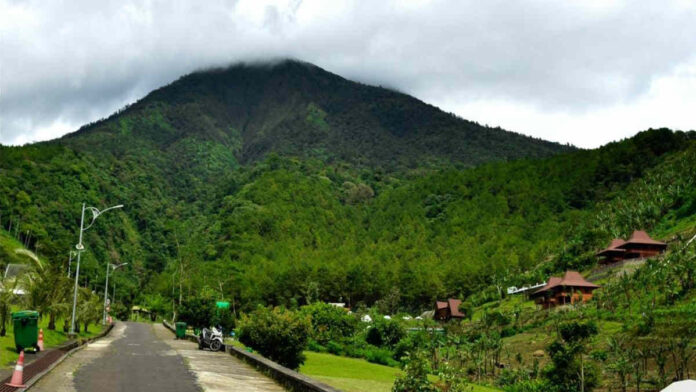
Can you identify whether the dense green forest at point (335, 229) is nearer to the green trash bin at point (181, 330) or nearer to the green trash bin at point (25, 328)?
the green trash bin at point (181, 330)

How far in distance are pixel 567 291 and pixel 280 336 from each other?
5876 cm

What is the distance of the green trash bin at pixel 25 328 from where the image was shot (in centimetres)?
2438

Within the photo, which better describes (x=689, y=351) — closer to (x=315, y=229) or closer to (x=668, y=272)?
(x=668, y=272)

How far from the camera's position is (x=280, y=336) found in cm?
3098

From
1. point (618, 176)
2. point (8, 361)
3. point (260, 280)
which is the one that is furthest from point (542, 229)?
point (8, 361)

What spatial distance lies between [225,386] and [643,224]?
109591mm

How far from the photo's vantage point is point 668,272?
68812 millimetres

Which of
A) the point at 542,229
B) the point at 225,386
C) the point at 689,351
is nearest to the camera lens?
the point at 225,386

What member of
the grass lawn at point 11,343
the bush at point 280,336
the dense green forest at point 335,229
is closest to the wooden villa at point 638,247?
the dense green forest at point 335,229

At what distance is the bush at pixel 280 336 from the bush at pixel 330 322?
39801mm

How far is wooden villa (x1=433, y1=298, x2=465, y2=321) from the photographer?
10031 cm

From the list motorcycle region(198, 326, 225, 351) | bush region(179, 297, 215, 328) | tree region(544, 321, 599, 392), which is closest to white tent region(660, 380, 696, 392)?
tree region(544, 321, 599, 392)

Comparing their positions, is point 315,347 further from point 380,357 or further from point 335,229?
point 335,229

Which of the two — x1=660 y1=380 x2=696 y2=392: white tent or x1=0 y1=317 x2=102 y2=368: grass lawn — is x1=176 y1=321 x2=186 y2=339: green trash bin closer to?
x1=0 y1=317 x2=102 y2=368: grass lawn
